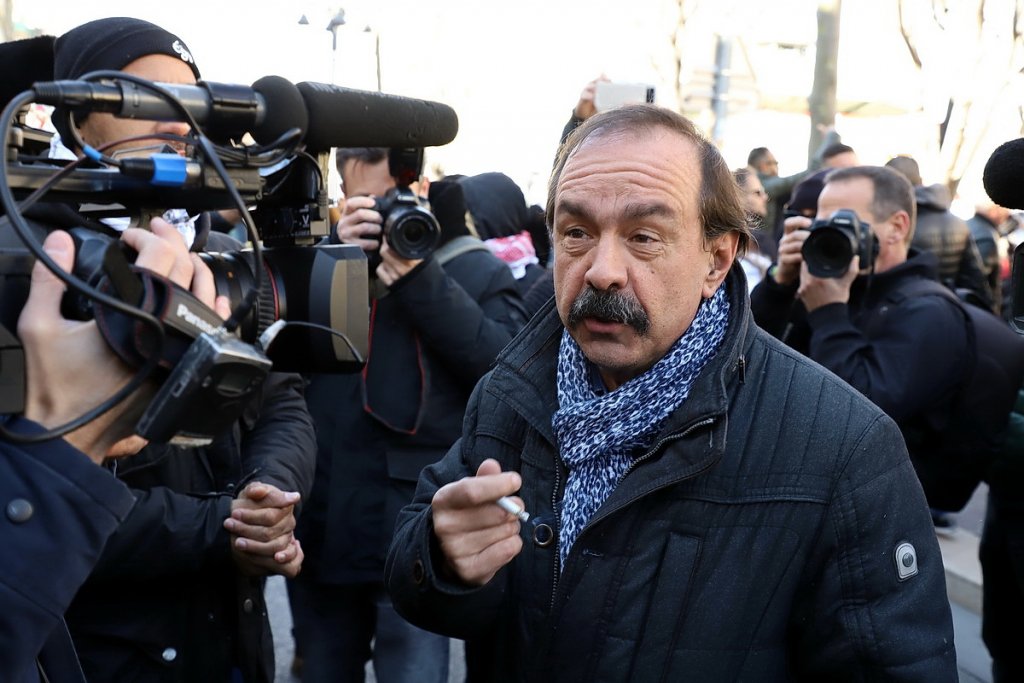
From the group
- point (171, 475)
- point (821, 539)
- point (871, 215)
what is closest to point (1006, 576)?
point (871, 215)

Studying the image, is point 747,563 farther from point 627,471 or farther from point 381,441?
point 381,441

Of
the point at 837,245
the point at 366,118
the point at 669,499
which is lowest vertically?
the point at 837,245

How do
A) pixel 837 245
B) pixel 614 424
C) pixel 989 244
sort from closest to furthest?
pixel 614 424, pixel 837 245, pixel 989 244

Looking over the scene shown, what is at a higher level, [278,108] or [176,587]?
[278,108]

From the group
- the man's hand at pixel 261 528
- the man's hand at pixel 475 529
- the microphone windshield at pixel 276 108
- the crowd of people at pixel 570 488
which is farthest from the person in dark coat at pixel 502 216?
the microphone windshield at pixel 276 108

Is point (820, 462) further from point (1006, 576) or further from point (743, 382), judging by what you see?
point (1006, 576)

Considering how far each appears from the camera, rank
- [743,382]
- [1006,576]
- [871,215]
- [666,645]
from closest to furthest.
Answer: [666,645] → [743,382] → [1006,576] → [871,215]

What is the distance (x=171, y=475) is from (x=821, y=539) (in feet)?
4.51

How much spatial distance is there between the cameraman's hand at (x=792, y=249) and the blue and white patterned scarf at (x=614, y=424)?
63.6 inches

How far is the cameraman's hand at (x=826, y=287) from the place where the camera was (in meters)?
3.29

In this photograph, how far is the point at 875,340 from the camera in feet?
10.9

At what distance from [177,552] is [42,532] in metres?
1.01

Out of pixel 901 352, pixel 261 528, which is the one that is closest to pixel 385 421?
pixel 261 528

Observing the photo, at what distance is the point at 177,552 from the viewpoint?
2.23 m
